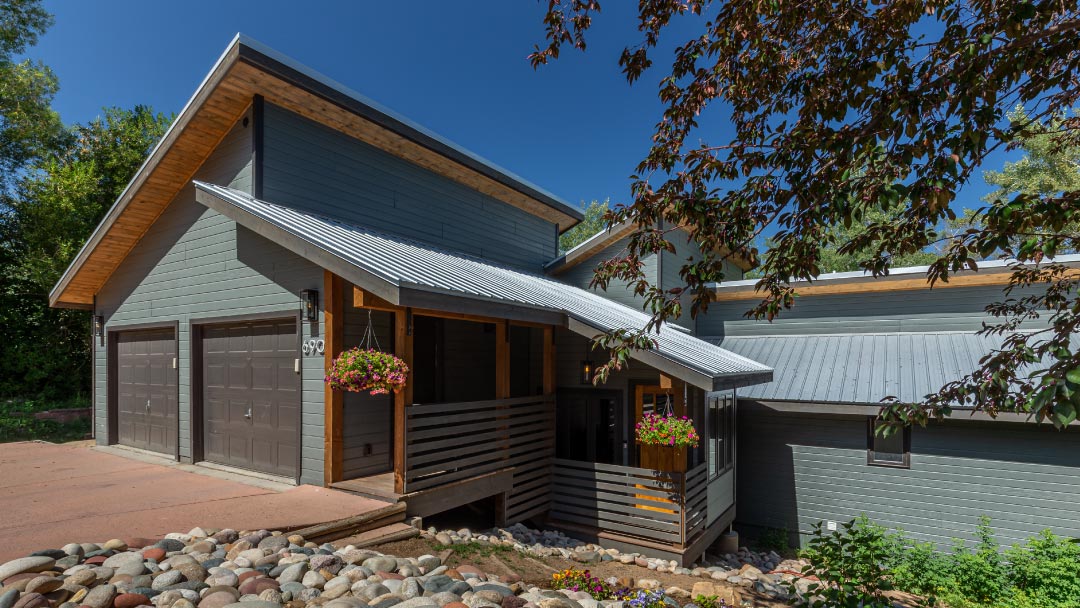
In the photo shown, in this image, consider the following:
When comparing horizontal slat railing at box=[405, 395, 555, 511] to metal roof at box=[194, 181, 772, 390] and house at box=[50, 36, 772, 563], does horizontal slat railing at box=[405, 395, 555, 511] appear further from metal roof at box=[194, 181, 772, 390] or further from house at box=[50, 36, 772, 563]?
metal roof at box=[194, 181, 772, 390]

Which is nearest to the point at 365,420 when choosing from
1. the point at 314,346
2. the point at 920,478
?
the point at 314,346

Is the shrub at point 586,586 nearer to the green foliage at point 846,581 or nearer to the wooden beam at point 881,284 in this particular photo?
the green foliage at point 846,581

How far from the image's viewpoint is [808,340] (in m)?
11.6

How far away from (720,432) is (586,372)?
94.1 inches

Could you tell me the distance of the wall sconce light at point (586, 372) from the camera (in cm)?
930

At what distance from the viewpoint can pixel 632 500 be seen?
24.9ft

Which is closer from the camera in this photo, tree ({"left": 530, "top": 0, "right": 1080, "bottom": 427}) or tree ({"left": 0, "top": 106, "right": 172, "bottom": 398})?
tree ({"left": 530, "top": 0, "right": 1080, "bottom": 427})

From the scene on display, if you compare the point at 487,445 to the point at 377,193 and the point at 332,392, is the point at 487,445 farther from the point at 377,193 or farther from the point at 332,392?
the point at 377,193

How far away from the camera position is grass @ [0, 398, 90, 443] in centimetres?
1206

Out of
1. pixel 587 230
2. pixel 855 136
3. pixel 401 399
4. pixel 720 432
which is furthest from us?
pixel 587 230

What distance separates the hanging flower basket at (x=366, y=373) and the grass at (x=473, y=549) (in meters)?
1.70

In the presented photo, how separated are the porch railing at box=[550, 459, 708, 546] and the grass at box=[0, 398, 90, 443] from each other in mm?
10741

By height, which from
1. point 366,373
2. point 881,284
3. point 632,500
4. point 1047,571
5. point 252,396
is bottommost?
point 1047,571

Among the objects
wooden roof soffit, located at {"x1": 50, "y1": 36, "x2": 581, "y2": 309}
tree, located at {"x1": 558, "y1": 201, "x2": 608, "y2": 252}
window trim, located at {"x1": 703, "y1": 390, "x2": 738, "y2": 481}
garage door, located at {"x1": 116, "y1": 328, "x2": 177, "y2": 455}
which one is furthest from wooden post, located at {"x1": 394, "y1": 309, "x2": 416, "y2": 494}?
tree, located at {"x1": 558, "y1": 201, "x2": 608, "y2": 252}
